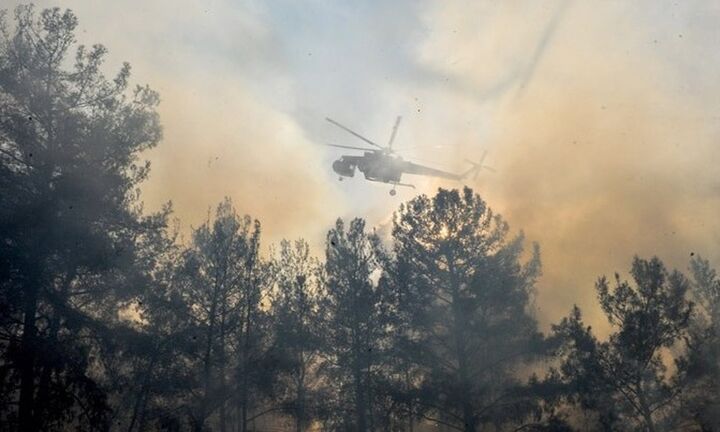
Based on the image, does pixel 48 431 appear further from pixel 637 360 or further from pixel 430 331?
pixel 637 360

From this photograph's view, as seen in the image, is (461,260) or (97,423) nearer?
(97,423)

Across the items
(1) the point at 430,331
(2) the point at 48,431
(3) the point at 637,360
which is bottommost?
(2) the point at 48,431

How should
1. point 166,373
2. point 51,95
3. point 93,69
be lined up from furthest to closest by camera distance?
point 166,373 < point 93,69 < point 51,95

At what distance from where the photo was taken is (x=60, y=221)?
13.4m

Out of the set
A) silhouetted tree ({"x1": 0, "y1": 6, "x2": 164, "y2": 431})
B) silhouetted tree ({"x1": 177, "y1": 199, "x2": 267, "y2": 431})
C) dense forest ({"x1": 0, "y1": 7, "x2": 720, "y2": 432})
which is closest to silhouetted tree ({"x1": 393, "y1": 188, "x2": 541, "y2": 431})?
dense forest ({"x1": 0, "y1": 7, "x2": 720, "y2": 432})

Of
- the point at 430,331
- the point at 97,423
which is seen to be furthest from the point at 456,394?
the point at 97,423

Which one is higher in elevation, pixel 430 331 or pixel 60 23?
pixel 60 23

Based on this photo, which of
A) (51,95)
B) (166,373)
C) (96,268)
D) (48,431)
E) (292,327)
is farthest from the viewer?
(292,327)

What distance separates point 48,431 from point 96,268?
13.6 feet

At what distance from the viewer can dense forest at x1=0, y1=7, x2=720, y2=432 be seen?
12.9m

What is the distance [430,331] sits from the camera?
2031 cm

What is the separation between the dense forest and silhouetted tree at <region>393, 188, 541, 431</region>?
0.07m

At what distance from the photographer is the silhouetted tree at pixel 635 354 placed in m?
20.5

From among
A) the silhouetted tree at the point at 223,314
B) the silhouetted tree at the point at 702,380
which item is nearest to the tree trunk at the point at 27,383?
the silhouetted tree at the point at 223,314
